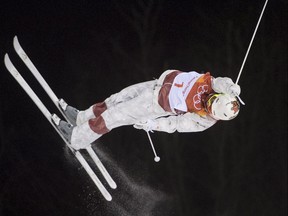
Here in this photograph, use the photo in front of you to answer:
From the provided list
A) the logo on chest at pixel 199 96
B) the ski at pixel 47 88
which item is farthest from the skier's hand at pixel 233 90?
the ski at pixel 47 88

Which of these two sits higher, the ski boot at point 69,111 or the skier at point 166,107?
the ski boot at point 69,111

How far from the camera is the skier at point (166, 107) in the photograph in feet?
7.79

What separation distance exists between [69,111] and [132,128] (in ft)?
2.61

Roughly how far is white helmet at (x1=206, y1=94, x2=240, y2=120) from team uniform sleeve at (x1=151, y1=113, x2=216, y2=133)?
0.18m

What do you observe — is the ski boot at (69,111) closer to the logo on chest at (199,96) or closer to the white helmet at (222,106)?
the logo on chest at (199,96)

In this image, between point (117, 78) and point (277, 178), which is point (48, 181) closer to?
point (117, 78)

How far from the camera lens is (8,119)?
2.98 meters

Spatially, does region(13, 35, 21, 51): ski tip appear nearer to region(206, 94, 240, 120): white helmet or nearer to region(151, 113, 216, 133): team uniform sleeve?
region(151, 113, 216, 133): team uniform sleeve

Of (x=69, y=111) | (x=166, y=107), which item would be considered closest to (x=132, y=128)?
(x=69, y=111)

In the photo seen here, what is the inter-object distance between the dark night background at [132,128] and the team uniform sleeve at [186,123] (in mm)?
697

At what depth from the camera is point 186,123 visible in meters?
2.70

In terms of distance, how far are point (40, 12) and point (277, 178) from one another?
2625 mm

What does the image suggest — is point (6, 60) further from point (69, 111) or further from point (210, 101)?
point (210, 101)

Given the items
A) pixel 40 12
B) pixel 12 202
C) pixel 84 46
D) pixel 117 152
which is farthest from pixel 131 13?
pixel 12 202
